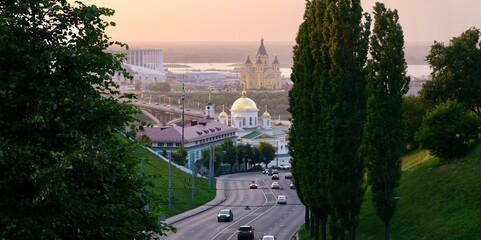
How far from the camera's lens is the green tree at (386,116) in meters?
36.5

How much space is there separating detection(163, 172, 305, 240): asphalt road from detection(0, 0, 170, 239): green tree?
34.9 m

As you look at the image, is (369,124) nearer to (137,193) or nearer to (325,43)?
(325,43)

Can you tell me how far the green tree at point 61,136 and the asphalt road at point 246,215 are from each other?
34907 millimetres

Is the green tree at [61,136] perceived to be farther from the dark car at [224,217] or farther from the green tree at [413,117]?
the green tree at [413,117]

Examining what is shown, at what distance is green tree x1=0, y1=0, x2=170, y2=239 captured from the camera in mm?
16922

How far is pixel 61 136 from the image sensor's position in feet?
57.6

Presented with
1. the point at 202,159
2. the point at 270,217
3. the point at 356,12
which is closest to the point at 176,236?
the point at 270,217

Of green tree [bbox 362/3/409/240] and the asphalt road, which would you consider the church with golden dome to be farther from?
green tree [bbox 362/3/409/240]

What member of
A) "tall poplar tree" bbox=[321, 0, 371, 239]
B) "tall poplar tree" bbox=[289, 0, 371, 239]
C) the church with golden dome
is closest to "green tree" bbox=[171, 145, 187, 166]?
the church with golden dome

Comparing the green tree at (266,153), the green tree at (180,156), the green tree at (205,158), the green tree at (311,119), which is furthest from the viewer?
the green tree at (266,153)

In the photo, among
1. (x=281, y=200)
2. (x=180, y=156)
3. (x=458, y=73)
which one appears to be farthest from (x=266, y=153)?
(x=458, y=73)

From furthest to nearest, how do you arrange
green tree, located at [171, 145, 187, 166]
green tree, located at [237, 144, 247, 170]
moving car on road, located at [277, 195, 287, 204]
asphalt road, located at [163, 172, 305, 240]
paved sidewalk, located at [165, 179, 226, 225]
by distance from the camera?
green tree, located at [237, 144, 247, 170], green tree, located at [171, 145, 187, 166], moving car on road, located at [277, 195, 287, 204], paved sidewalk, located at [165, 179, 226, 225], asphalt road, located at [163, 172, 305, 240]

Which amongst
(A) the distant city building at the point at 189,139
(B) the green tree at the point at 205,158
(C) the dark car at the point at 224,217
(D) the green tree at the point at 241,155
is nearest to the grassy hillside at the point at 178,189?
(C) the dark car at the point at 224,217

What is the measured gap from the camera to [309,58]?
44.5m
